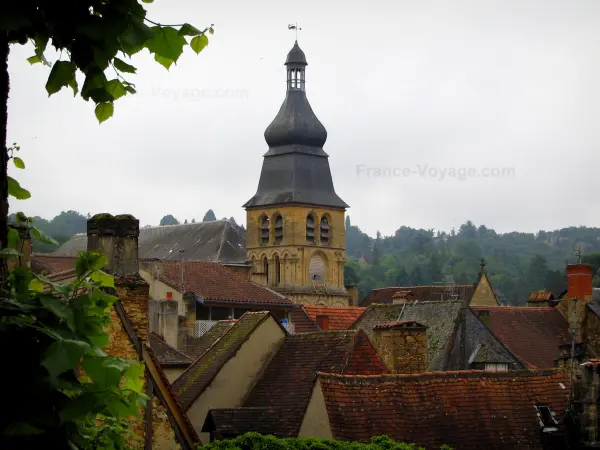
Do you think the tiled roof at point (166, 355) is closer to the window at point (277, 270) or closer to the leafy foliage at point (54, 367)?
the leafy foliage at point (54, 367)

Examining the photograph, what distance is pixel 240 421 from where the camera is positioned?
19.5 meters

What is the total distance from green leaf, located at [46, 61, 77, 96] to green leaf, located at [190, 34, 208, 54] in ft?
1.78

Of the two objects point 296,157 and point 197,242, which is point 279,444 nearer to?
point 197,242

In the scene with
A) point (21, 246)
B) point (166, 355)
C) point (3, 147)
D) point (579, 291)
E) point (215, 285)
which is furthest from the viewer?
point (215, 285)

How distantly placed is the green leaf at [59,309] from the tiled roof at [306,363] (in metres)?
15.2

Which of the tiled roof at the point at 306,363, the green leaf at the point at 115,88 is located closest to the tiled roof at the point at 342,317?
the tiled roof at the point at 306,363

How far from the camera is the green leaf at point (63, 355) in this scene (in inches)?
198

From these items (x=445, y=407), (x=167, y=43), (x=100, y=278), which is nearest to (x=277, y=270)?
(x=445, y=407)

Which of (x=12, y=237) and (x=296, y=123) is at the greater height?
(x=296, y=123)

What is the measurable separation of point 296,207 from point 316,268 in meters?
5.56

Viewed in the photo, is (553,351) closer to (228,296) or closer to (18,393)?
(228,296)

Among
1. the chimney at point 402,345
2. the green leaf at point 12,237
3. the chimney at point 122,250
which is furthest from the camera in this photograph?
the chimney at point 402,345

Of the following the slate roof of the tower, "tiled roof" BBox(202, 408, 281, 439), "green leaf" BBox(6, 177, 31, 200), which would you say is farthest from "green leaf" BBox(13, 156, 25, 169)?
the slate roof of the tower

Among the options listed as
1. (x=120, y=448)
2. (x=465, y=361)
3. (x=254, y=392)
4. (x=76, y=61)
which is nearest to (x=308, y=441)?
(x=254, y=392)
